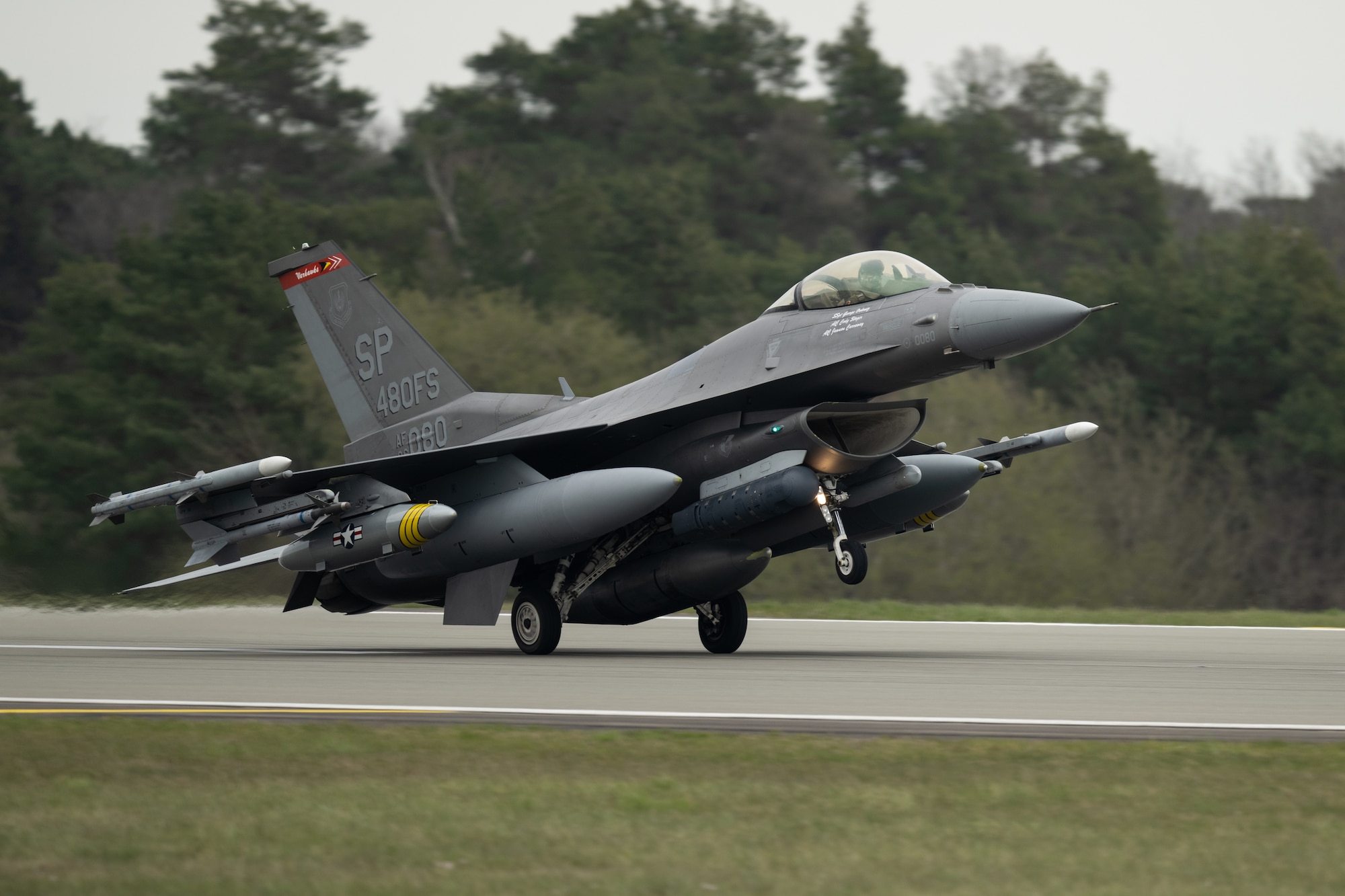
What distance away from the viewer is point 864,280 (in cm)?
1488

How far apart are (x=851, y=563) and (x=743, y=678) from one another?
1.82 metres

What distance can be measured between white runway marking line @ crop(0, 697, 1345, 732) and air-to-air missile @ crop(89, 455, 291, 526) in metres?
4.13

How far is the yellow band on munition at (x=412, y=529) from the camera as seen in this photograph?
15.2 metres

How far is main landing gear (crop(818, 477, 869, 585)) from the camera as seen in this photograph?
14008mm

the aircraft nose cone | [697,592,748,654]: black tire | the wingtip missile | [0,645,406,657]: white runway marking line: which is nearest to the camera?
the aircraft nose cone

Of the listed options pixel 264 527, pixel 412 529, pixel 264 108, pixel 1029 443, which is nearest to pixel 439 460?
pixel 412 529

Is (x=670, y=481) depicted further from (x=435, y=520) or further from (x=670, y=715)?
(x=670, y=715)

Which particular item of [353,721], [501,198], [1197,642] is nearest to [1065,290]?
[501,198]

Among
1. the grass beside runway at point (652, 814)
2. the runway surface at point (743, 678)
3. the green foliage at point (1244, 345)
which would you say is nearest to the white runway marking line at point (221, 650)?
the runway surface at point (743, 678)

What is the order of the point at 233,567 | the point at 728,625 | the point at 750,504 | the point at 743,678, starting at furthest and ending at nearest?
the point at 233,567 < the point at 728,625 < the point at 750,504 < the point at 743,678

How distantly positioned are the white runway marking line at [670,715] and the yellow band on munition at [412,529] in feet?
14.0

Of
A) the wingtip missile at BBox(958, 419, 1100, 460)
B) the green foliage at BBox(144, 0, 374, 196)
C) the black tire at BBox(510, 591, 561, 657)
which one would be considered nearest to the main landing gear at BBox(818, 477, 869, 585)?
the wingtip missile at BBox(958, 419, 1100, 460)

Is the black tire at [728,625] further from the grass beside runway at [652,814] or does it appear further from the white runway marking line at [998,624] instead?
the grass beside runway at [652,814]

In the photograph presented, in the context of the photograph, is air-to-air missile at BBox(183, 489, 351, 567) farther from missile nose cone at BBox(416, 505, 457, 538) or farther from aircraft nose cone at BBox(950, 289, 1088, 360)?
aircraft nose cone at BBox(950, 289, 1088, 360)
